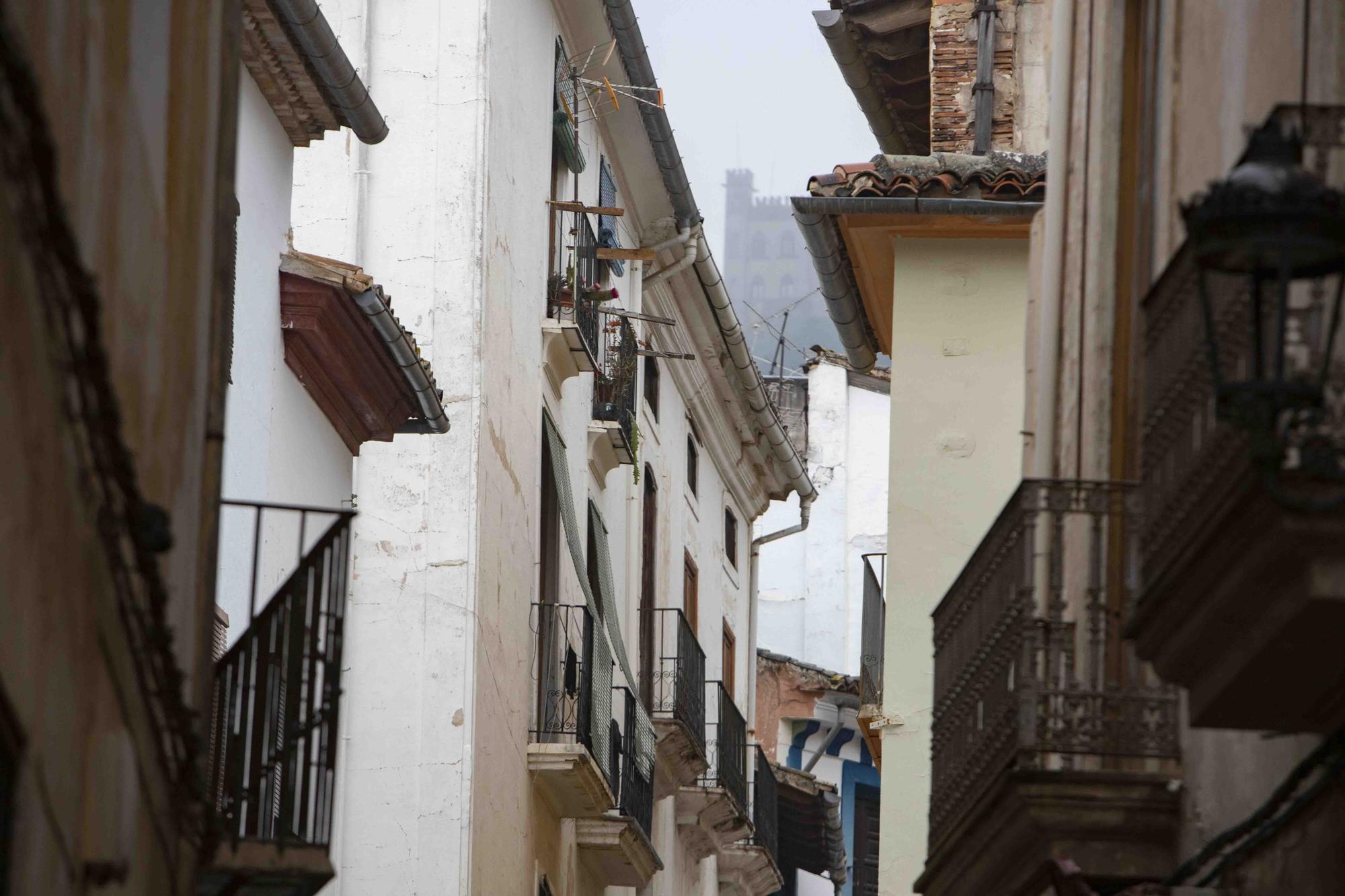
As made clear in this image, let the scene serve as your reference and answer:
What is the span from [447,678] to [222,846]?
8.71m

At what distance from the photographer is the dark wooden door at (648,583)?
23922mm

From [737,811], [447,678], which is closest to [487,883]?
[447,678]

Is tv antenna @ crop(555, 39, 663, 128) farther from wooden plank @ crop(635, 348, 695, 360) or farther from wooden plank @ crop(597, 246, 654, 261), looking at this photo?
wooden plank @ crop(635, 348, 695, 360)

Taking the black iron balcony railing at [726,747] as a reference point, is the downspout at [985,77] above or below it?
above

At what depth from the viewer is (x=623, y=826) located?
68.9 feet

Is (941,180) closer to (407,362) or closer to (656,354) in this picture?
(407,362)

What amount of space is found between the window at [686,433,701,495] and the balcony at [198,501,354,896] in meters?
17.9

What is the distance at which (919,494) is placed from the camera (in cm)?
1631

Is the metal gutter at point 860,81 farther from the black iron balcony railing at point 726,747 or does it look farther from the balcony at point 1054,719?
the balcony at point 1054,719

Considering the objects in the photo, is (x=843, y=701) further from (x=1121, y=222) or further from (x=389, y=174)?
(x=1121, y=222)

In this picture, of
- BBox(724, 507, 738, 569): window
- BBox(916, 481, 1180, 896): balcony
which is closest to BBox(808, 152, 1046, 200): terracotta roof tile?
BBox(916, 481, 1180, 896): balcony

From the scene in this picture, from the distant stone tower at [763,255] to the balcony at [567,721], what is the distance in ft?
479

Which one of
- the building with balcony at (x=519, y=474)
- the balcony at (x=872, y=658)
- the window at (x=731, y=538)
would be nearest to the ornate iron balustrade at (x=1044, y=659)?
the building with balcony at (x=519, y=474)

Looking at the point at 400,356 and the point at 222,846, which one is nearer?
the point at 222,846
